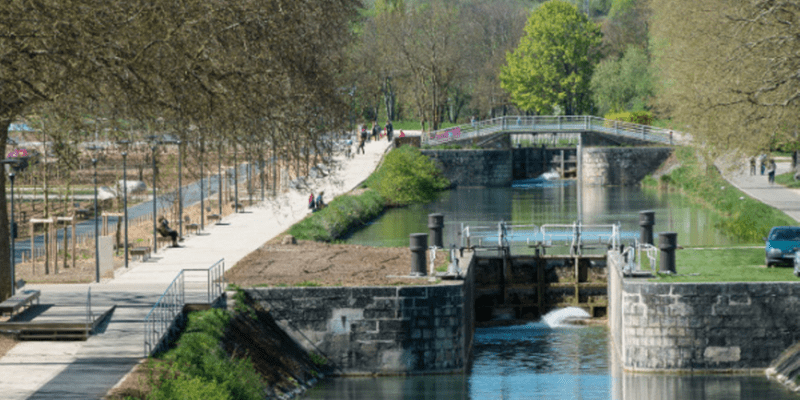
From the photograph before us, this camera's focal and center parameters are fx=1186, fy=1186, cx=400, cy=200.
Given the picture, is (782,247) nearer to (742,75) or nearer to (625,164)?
(742,75)

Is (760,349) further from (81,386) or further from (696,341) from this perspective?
(81,386)

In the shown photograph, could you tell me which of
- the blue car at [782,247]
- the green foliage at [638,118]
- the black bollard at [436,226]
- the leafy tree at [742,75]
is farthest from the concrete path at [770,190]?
the black bollard at [436,226]

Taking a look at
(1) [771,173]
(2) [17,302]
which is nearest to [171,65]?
(2) [17,302]

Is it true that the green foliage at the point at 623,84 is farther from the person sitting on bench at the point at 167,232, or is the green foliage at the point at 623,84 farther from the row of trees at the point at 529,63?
the person sitting on bench at the point at 167,232

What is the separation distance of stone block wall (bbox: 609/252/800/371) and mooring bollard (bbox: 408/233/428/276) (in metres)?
5.46

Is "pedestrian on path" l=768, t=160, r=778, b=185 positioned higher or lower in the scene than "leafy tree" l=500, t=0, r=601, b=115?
lower

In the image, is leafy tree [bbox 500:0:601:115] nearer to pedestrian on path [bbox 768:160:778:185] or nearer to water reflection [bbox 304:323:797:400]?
pedestrian on path [bbox 768:160:778:185]

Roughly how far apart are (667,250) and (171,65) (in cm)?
1556

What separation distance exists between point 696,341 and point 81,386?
16.1 meters

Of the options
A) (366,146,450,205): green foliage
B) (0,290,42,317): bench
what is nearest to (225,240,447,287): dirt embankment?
(0,290,42,317): bench

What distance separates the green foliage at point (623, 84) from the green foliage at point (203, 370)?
76.2 meters

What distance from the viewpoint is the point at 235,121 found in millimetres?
21797

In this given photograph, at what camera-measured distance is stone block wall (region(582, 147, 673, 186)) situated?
8450 centimetres

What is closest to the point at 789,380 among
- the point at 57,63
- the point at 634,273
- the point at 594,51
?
the point at 634,273
